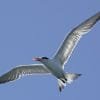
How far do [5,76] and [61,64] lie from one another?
2.41 meters

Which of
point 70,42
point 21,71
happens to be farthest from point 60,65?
point 21,71

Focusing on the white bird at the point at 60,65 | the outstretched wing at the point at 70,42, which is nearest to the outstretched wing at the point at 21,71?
the white bird at the point at 60,65

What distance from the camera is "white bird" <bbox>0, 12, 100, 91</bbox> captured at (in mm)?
16750

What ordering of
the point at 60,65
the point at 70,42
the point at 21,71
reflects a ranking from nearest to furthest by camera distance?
1. the point at 60,65
2. the point at 70,42
3. the point at 21,71

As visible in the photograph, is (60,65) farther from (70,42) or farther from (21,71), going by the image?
(21,71)

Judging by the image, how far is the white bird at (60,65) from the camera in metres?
16.8

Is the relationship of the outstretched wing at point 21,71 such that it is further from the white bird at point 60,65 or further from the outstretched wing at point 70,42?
the outstretched wing at point 70,42

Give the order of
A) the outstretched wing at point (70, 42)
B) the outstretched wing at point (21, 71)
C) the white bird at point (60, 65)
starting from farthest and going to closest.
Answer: the outstretched wing at point (21, 71)
the outstretched wing at point (70, 42)
the white bird at point (60, 65)

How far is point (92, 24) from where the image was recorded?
17078 mm

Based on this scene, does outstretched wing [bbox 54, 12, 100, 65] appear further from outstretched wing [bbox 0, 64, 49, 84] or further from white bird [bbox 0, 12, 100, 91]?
outstretched wing [bbox 0, 64, 49, 84]

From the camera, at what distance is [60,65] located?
1741cm

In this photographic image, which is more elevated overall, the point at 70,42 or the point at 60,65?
the point at 70,42

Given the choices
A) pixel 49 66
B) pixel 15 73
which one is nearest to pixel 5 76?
pixel 15 73

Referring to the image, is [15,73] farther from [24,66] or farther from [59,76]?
[59,76]
